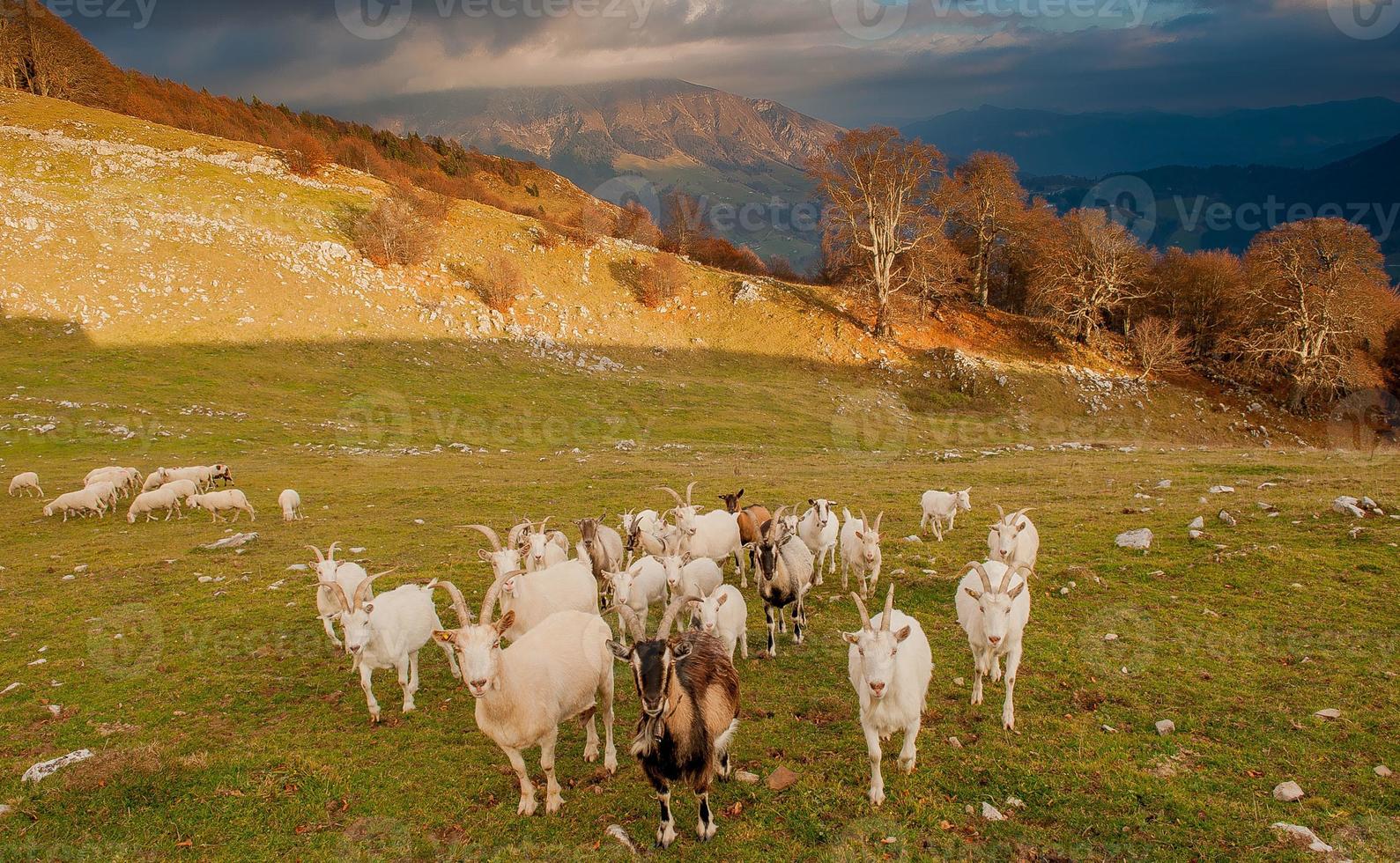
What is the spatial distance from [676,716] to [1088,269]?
60.1m

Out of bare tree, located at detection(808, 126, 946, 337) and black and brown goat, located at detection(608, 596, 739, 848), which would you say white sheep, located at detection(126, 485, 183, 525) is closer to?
black and brown goat, located at detection(608, 596, 739, 848)

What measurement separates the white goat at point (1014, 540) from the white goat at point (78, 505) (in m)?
25.5

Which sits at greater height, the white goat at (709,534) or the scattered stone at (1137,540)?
the white goat at (709,534)

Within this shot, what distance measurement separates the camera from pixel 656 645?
22.6 ft

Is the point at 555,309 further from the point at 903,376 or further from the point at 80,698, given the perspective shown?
the point at 80,698

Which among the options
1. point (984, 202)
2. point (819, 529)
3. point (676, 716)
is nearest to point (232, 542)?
point (819, 529)

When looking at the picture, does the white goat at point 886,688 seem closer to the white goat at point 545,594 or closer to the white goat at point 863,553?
the white goat at point 545,594

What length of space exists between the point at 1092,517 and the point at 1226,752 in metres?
10.9

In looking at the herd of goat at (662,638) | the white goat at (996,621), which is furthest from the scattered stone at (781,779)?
the white goat at (996,621)

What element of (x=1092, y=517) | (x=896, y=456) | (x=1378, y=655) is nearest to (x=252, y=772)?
(x=1378, y=655)

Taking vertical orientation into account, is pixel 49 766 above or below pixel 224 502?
below

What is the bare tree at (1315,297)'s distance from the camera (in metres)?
45.6

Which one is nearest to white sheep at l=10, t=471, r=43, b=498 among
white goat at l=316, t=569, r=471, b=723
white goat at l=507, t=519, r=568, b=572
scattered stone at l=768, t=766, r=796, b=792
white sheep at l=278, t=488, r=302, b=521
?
white sheep at l=278, t=488, r=302, b=521

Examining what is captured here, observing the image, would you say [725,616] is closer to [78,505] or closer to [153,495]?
[153,495]
